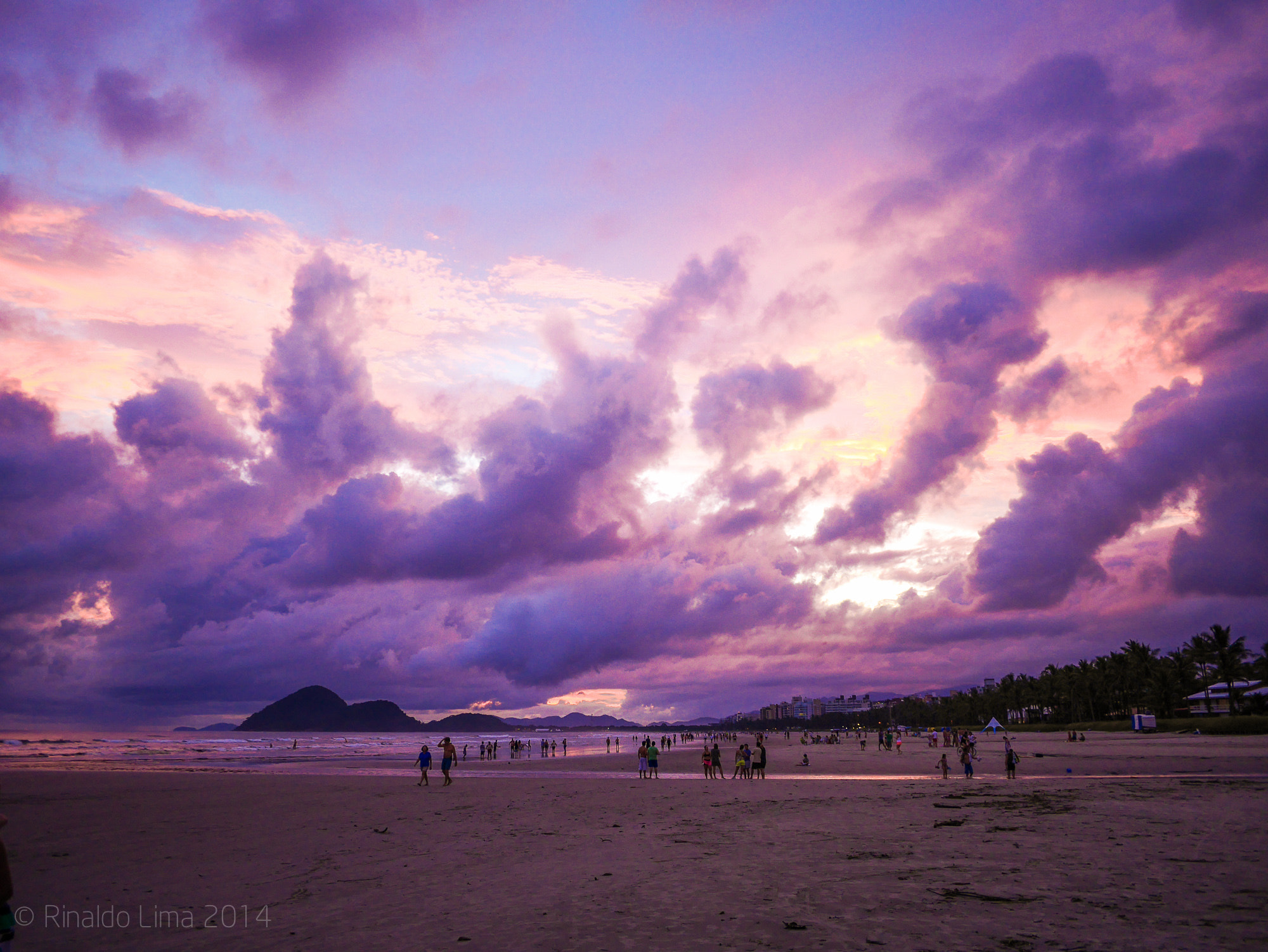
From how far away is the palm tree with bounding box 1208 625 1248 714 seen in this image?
102750mm

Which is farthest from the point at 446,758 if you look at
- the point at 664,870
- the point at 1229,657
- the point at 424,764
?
the point at 1229,657

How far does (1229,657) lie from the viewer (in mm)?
104562

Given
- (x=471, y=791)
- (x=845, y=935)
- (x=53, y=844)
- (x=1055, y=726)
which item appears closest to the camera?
(x=845, y=935)

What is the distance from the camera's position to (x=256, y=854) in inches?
679

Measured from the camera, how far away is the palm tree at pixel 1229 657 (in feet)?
337

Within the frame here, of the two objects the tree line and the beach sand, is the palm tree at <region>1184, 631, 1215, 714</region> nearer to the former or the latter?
the tree line

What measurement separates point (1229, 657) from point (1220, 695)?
26393 mm

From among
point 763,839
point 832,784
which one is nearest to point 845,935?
point 763,839

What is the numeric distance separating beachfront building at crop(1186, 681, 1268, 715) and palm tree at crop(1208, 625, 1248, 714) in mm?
3393

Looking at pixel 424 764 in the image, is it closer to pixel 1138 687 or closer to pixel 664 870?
pixel 664 870

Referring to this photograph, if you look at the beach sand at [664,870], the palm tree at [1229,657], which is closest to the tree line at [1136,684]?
the palm tree at [1229,657]

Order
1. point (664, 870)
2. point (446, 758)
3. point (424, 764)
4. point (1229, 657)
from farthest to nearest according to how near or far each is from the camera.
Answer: point (1229, 657) → point (446, 758) → point (424, 764) → point (664, 870)

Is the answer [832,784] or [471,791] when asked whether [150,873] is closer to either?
[471,791]

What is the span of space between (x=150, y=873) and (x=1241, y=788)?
36.8m
